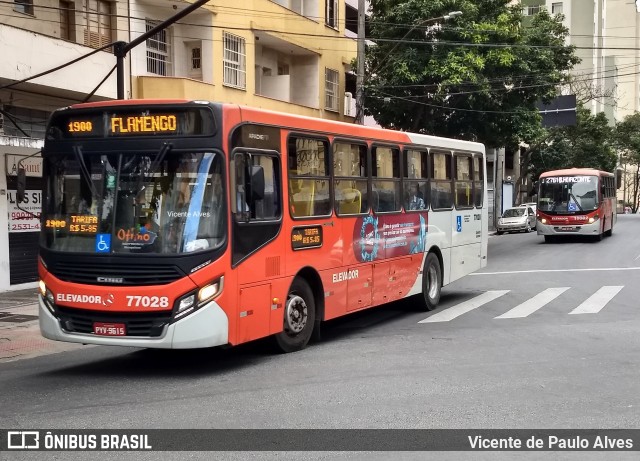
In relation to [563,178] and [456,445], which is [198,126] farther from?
[563,178]

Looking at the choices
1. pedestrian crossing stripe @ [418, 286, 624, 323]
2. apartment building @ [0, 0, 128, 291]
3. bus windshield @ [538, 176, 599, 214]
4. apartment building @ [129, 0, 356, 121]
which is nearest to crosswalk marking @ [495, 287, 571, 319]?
pedestrian crossing stripe @ [418, 286, 624, 323]

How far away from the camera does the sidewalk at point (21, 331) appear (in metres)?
10.6

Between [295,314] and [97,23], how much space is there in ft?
39.8

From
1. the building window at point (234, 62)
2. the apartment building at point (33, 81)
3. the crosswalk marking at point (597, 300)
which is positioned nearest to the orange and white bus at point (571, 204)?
the crosswalk marking at point (597, 300)

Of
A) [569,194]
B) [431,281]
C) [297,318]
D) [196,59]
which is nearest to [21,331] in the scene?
[297,318]

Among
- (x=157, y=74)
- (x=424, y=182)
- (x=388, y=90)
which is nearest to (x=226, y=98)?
(x=157, y=74)

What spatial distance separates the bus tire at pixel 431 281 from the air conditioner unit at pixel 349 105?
1755 cm

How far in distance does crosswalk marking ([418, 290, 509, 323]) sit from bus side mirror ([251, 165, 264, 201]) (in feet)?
16.9

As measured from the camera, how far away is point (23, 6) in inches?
661

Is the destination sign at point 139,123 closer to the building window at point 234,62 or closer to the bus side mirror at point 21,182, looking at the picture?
the bus side mirror at point 21,182

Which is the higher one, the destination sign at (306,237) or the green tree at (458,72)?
the green tree at (458,72)

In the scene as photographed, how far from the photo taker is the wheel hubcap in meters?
9.40

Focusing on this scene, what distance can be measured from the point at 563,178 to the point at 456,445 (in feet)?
91.7

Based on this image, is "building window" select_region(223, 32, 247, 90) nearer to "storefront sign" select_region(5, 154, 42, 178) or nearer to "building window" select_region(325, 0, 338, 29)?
"storefront sign" select_region(5, 154, 42, 178)
